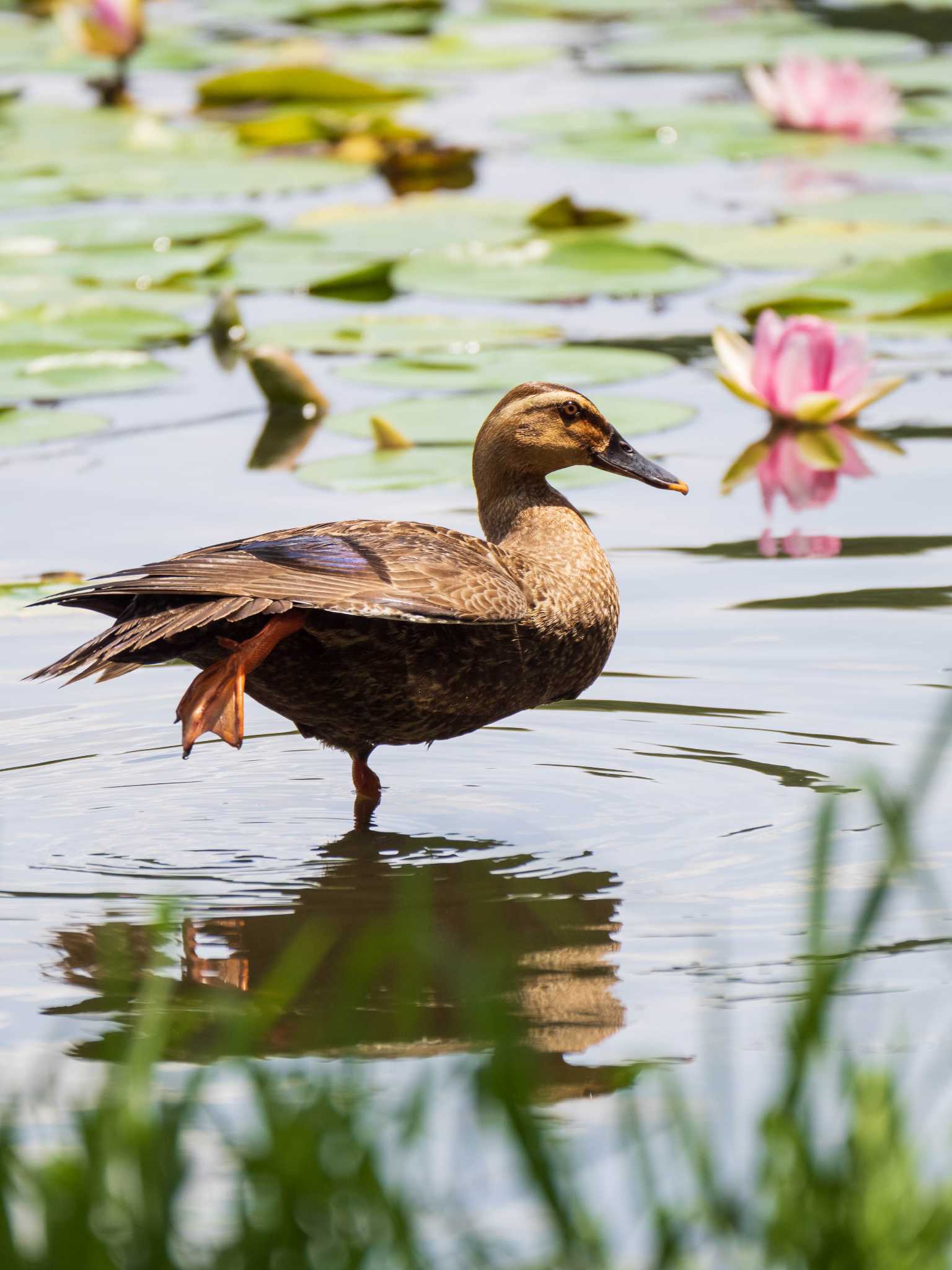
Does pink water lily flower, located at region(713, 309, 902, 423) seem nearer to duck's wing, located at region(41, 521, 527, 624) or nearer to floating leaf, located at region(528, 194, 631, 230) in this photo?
floating leaf, located at region(528, 194, 631, 230)

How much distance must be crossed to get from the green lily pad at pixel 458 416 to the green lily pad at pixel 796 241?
79.9 inches

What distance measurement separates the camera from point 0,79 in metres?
14.7

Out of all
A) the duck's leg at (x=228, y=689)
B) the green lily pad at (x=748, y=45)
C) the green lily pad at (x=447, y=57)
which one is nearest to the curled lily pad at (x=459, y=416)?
the duck's leg at (x=228, y=689)

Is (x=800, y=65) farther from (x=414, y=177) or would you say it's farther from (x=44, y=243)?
(x=44, y=243)

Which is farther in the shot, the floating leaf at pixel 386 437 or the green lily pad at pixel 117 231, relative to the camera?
the green lily pad at pixel 117 231

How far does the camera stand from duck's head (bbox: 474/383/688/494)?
529 cm

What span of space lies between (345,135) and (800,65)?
259cm

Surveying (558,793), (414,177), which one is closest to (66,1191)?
(558,793)

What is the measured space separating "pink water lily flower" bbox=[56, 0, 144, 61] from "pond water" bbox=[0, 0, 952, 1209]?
5.36 metres

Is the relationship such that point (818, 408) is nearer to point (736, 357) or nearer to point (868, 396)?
point (868, 396)

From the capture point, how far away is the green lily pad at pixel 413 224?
9.88m

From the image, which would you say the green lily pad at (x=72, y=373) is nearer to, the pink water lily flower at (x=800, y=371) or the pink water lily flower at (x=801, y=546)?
the pink water lily flower at (x=800, y=371)

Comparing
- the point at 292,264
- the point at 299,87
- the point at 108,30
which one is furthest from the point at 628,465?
the point at 108,30

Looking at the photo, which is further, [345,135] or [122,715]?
[345,135]
